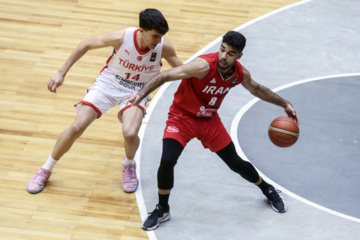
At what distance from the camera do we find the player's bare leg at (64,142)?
6.12 m

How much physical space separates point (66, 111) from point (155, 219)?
89.4 inches

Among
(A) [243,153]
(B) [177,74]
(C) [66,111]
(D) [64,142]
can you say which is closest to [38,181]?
(D) [64,142]

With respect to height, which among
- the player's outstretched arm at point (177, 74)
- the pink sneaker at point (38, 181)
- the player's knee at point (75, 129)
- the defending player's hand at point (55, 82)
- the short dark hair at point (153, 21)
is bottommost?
the pink sneaker at point (38, 181)

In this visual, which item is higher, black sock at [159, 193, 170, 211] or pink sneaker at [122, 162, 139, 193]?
black sock at [159, 193, 170, 211]

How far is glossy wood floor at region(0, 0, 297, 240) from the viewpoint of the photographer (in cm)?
610

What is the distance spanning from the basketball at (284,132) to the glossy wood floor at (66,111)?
62.2 inches

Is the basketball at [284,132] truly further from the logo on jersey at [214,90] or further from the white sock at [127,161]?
the white sock at [127,161]

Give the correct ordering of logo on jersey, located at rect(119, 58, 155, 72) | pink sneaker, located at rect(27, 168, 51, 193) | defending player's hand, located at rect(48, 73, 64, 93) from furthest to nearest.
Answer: pink sneaker, located at rect(27, 168, 51, 193) < logo on jersey, located at rect(119, 58, 155, 72) < defending player's hand, located at rect(48, 73, 64, 93)

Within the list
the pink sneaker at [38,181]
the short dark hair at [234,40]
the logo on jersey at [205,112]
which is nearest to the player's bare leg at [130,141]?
the logo on jersey at [205,112]

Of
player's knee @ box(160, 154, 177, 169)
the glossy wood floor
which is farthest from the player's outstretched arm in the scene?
the glossy wood floor

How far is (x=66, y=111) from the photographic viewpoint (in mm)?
7621

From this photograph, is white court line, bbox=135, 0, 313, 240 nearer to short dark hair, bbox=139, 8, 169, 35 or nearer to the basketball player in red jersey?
the basketball player in red jersey

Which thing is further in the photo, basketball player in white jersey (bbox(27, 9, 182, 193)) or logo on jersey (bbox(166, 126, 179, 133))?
basketball player in white jersey (bbox(27, 9, 182, 193))

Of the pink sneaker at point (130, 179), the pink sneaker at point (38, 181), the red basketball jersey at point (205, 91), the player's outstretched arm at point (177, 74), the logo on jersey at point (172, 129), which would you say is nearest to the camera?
the player's outstretched arm at point (177, 74)
